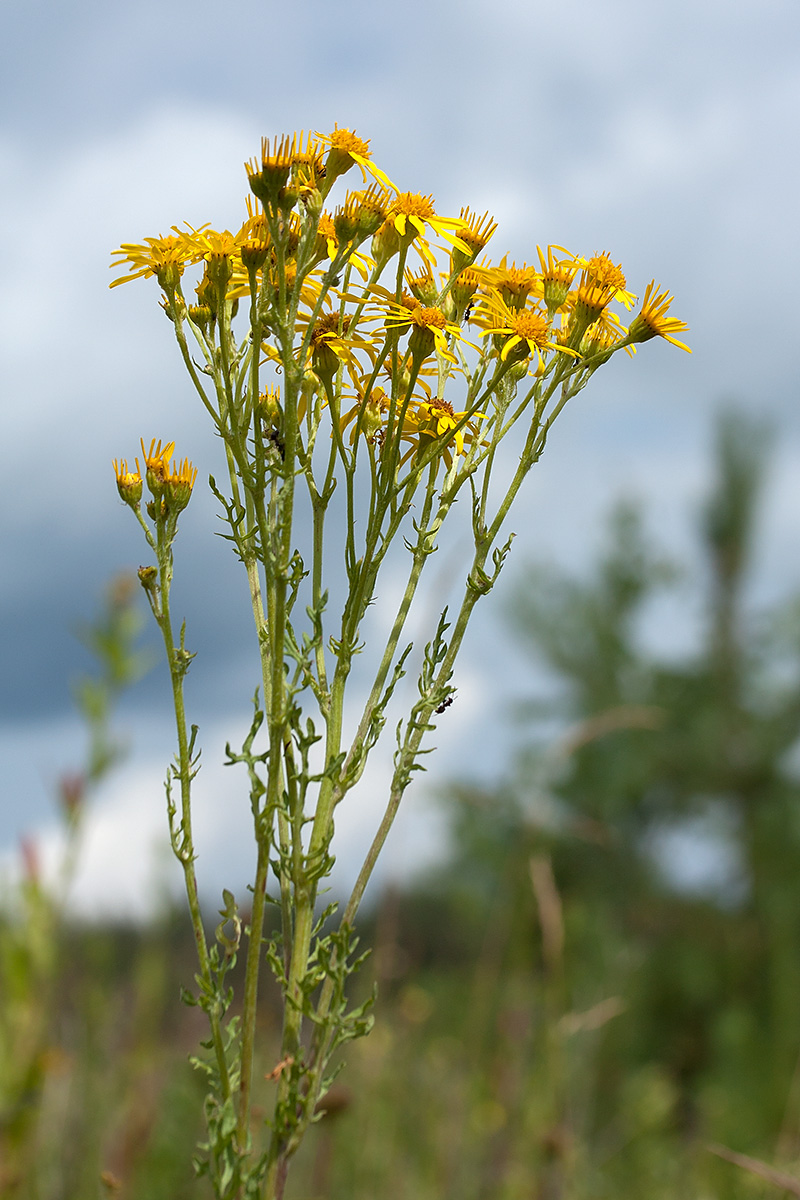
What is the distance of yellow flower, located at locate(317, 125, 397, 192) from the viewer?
49.0 inches

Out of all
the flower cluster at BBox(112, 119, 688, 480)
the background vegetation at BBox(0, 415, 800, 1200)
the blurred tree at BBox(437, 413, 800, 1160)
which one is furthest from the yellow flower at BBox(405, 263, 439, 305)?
the blurred tree at BBox(437, 413, 800, 1160)

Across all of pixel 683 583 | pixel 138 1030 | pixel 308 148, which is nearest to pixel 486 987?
pixel 138 1030

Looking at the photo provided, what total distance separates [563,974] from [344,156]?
294 cm

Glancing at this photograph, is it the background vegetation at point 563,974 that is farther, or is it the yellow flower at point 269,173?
the background vegetation at point 563,974

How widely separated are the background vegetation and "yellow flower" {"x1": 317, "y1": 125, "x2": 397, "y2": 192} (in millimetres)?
1144

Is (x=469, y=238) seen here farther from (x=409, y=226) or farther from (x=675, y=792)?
(x=675, y=792)

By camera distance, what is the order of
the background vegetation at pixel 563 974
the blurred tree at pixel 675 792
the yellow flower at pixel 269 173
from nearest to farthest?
the yellow flower at pixel 269 173
the background vegetation at pixel 563 974
the blurred tree at pixel 675 792

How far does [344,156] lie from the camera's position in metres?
1.25

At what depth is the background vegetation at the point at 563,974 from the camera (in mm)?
2764

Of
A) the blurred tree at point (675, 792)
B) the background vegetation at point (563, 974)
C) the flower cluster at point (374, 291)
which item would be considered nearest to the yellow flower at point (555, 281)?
the flower cluster at point (374, 291)

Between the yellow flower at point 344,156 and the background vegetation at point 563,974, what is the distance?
A: 45.1 inches

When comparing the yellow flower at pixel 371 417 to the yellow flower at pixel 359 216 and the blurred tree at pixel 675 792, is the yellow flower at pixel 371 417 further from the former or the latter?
the blurred tree at pixel 675 792

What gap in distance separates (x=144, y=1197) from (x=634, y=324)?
270 centimetres

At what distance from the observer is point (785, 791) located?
18.5 m
